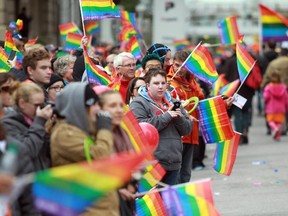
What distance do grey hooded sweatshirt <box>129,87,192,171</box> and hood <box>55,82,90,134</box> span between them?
245 centimetres

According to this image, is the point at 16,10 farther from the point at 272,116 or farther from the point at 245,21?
the point at 245,21

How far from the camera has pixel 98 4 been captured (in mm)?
9523

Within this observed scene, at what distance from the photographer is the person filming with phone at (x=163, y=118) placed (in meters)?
8.29

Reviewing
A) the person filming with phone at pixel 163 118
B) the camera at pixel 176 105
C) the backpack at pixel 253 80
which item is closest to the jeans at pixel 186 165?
the person filming with phone at pixel 163 118

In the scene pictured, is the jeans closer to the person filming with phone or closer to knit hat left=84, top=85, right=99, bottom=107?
the person filming with phone

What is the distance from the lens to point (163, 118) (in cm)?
825

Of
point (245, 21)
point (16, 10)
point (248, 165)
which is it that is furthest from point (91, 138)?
point (245, 21)

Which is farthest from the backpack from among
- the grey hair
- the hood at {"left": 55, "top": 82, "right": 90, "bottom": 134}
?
the hood at {"left": 55, "top": 82, "right": 90, "bottom": 134}

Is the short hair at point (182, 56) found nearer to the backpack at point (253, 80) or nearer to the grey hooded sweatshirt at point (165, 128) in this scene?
the grey hooded sweatshirt at point (165, 128)

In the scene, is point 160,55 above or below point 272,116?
above

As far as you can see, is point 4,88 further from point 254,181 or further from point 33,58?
point 254,181

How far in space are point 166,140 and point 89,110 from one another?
2.69 meters

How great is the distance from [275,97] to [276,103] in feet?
0.40

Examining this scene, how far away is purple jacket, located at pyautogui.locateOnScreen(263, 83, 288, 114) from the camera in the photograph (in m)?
18.4
